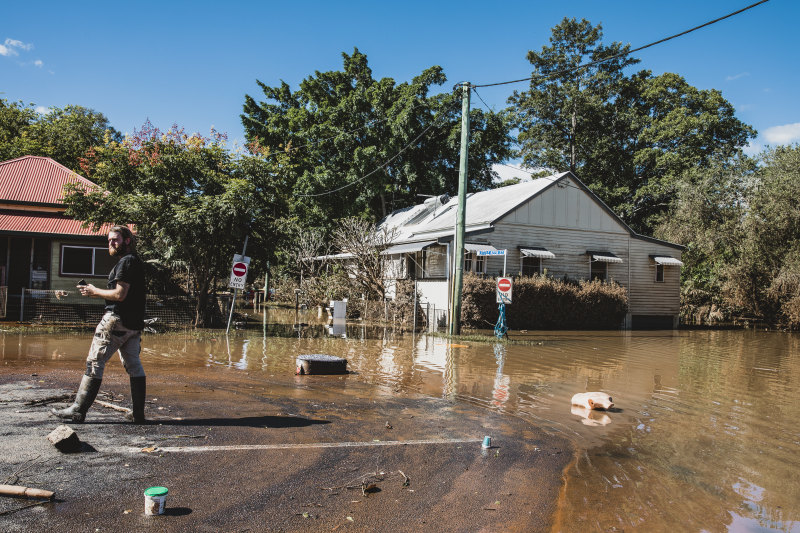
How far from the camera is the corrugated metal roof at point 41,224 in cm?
1995

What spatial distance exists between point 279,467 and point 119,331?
7.52 ft

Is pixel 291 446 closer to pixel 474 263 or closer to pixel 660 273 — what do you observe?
pixel 474 263

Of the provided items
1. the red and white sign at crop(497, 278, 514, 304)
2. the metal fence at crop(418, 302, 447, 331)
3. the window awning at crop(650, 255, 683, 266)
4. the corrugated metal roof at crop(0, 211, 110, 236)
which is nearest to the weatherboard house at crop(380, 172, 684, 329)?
the window awning at crop(650, 255, 683, 266)

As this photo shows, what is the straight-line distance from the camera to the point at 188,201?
17.7 metres

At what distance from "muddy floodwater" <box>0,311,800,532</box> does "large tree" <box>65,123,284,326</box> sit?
2.99 metres

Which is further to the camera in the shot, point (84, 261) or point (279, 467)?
point (84, 261)

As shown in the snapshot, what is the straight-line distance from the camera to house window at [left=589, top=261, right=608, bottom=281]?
92.4 feet

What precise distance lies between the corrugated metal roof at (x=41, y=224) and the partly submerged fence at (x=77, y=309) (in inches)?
109

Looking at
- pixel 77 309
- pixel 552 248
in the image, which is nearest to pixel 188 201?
pixel 77 309

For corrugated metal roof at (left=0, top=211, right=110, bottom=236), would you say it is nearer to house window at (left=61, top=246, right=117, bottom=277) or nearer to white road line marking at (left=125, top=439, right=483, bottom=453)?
house window at (left=61, top=246, right=117, bottom=277)

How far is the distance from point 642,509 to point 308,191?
114 ft

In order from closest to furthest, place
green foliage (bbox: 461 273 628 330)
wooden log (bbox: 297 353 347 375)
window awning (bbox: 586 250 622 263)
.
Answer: wooden log (bbox: 297 353 347 375) → green foliage (bbox: 461 273 628 330) → window awning (bbox: 586 250 622 263)

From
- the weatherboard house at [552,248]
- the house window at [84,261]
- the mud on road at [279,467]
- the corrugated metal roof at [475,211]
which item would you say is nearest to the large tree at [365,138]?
the corrugated metal roof at [475,211]

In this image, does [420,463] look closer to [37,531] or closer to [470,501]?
[470,501]
